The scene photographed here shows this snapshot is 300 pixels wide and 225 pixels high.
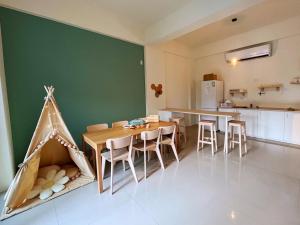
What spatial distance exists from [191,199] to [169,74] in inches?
171

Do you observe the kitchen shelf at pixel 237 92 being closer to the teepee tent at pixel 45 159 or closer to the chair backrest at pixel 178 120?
the chair backrest at pixel 178 120

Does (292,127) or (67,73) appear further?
(292,127)

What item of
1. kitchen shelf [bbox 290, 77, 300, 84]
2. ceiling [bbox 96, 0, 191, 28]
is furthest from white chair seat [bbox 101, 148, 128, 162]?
kitchen shelf [bbox 290, 77, 300, 84]

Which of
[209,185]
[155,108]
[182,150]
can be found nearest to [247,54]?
[155,108]

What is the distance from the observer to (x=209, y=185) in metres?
2.37

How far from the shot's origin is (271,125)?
4293 millimetres

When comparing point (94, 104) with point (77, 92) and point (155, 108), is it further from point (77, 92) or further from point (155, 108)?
point (155, 108)

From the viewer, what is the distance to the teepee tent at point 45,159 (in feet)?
6.60

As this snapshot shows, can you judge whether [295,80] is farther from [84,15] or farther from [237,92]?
[84,15]

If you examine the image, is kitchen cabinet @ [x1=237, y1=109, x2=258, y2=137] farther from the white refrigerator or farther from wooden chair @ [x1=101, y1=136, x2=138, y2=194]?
wooden chair @ [x1=101, y1=136, x2=138, y2=194]

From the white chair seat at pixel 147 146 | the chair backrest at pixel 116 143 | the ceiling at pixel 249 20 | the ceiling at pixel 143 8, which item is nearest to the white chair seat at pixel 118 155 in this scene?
the chair backrest at pixel 116 143

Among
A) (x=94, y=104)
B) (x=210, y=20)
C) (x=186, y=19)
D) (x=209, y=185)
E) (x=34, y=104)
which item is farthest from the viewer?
(x=94, y=104)

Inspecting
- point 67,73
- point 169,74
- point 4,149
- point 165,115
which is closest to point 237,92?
point 169,74

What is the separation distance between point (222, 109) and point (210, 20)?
115 inches
